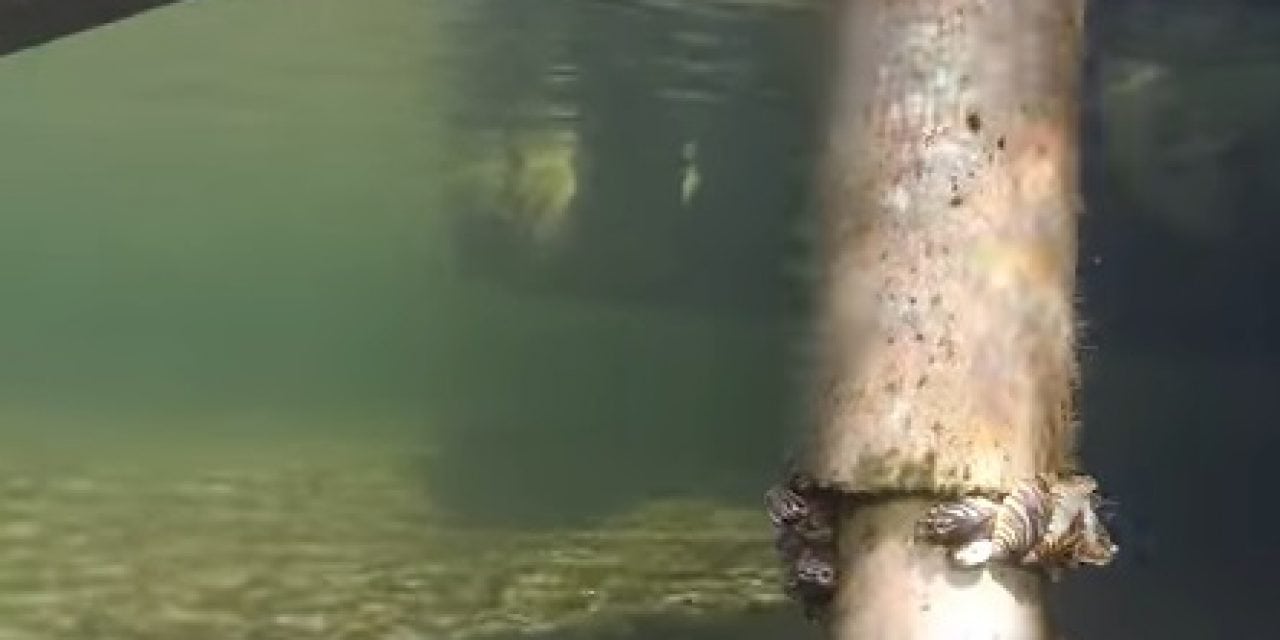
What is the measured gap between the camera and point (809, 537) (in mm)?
1139

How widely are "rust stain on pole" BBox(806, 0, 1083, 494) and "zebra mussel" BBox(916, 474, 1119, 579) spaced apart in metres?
0.01

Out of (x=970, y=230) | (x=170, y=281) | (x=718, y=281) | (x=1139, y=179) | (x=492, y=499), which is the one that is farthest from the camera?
(x=170, y=281)

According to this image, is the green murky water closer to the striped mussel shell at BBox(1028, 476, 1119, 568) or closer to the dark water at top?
the dark water at top

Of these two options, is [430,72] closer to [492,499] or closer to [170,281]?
[492,499]

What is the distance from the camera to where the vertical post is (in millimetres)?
1088

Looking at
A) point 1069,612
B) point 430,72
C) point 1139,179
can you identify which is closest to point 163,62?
point 430,72

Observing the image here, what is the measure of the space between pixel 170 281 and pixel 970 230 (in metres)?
11.8

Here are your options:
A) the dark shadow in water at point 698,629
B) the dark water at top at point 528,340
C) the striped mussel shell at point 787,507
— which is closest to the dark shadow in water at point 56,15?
the striped mussel shell at point 787,507

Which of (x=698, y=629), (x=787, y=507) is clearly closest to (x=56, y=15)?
(x=787, y=507)

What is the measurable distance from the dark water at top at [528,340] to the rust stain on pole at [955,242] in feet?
6.53

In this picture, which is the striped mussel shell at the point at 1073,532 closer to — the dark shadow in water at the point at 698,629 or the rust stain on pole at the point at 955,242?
the rust stain on pole at the point at 955,242

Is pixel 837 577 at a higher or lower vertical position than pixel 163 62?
lower

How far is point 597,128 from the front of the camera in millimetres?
6461

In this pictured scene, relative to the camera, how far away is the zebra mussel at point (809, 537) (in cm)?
113
